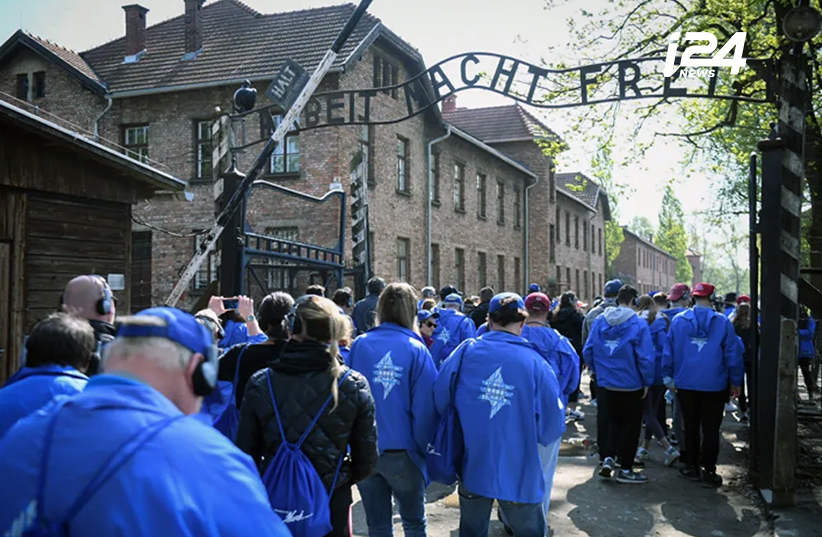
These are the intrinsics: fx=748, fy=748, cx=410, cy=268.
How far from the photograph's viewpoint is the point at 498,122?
37.9 metres

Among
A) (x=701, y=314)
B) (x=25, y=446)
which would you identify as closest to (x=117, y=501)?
(x=25, y=446)

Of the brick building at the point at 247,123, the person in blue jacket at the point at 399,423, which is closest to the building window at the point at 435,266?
the brick building at the point at 247,123

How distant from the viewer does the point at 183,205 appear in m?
20.6

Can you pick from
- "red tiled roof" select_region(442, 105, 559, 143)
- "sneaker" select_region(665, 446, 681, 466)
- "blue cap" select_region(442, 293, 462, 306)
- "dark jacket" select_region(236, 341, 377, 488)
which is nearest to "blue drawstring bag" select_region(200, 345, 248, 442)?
"dark jacket" select_region(236, 341, 377, 488)

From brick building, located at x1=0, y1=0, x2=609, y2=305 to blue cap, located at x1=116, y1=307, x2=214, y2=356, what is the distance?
50.8 feet

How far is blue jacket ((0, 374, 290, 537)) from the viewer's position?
1.47 metres

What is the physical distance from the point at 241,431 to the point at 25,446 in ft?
7.28

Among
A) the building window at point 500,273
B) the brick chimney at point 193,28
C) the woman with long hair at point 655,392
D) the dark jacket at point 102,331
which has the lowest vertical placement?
the woman with long hair at point 655,392

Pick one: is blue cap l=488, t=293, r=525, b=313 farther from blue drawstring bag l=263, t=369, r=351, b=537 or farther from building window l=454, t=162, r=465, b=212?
building window l=454, t=162, r=465, b=212

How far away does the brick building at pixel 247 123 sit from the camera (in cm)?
1958

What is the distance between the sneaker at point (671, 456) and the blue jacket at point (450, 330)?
281cm

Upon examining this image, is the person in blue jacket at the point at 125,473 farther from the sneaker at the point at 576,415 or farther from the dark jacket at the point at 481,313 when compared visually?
the sneaker at the point at 576,415

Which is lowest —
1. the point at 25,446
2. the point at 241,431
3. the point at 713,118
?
the point at 241,431

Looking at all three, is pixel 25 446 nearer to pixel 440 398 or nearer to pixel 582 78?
pixel 440 398
